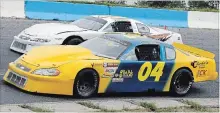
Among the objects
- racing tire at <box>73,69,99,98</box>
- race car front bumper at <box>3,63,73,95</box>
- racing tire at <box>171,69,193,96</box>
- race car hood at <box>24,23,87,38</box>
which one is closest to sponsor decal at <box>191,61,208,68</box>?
racing tire at <box>171,69,193,96</box>

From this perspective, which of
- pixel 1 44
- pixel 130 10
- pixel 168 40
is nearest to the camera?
pixel 1 44

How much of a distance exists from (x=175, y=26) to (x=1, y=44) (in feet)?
30.0

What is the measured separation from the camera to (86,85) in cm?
984

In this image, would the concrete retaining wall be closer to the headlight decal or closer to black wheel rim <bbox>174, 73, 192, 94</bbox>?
black wheel rim <bbox>174, 73, 192, 94</bbox>

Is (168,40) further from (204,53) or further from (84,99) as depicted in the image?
(84,99)

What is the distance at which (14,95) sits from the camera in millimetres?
9406

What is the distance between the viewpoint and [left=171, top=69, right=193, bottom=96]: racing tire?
11.0 m

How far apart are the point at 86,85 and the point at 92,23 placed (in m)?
5.32

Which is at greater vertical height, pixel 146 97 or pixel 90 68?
pixel 90 68

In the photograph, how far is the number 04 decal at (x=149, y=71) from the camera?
34.4ft

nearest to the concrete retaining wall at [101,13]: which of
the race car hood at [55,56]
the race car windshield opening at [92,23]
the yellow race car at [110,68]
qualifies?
the race car windshield opening at [92,23]

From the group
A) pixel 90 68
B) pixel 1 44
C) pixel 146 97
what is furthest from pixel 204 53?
pixel 1 44

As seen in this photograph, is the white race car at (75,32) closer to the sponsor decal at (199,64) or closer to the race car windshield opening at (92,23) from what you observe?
the race car windshield opening at (92,23)

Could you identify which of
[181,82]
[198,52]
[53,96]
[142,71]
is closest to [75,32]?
[198,52]
